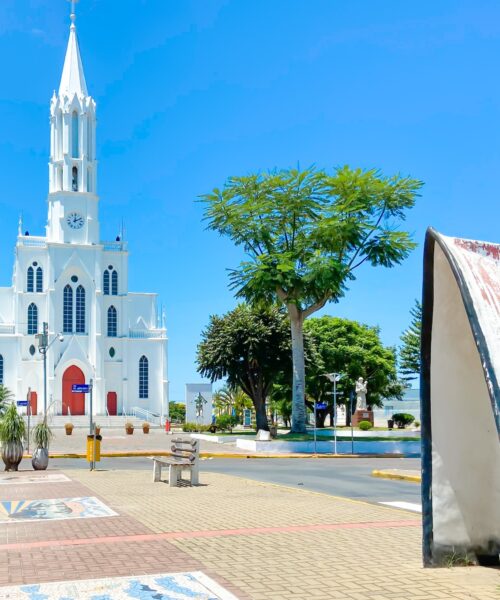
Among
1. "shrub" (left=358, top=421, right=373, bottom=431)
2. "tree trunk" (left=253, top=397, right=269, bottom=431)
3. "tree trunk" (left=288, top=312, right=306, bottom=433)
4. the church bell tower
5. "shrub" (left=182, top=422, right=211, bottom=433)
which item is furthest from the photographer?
the church bell tower

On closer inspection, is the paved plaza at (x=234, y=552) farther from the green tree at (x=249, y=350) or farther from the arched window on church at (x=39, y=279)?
the arched window on church at (x=39, y=279)

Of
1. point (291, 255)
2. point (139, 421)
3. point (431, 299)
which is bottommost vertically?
point (139, 421)

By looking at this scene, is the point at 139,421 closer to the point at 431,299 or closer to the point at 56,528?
the point at 56,528

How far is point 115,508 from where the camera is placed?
12.3 meters

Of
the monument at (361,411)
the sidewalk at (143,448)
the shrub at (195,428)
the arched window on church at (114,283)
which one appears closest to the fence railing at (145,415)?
the arched window on church at (114,283)

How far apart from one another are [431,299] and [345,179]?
1181 inches

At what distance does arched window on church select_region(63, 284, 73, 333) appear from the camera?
67688mm

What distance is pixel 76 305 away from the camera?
224 feet

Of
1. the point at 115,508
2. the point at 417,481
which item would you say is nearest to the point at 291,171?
the point at 417,481

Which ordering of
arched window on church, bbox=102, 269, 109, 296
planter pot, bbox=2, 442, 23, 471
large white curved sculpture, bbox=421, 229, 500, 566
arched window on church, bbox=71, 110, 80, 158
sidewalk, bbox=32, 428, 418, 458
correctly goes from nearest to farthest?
large white curved sculpture, bbox=421, 229, 500, 566, planter pot, bbox=2, 442, 23, 471, sidewalk, bbox=32, 428, 418, 458, arched window on church, bbox=102, 269, 109, 296, arched window on church, bbox=71, 110, 80, 158

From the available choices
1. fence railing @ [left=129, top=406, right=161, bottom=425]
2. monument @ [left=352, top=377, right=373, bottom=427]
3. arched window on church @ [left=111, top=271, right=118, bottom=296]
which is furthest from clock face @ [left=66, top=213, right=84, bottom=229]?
monument @ [left=352, top=377, right=373, bottom=427]

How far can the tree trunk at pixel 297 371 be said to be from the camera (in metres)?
37.7

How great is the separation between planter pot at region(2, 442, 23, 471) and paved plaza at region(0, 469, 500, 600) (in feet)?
24.7

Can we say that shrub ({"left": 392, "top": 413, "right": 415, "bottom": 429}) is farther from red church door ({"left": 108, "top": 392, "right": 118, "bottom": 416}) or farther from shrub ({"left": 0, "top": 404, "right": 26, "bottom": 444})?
shrub ({"left": 0, "top": 404, "right": 26, "bottom": 444})
